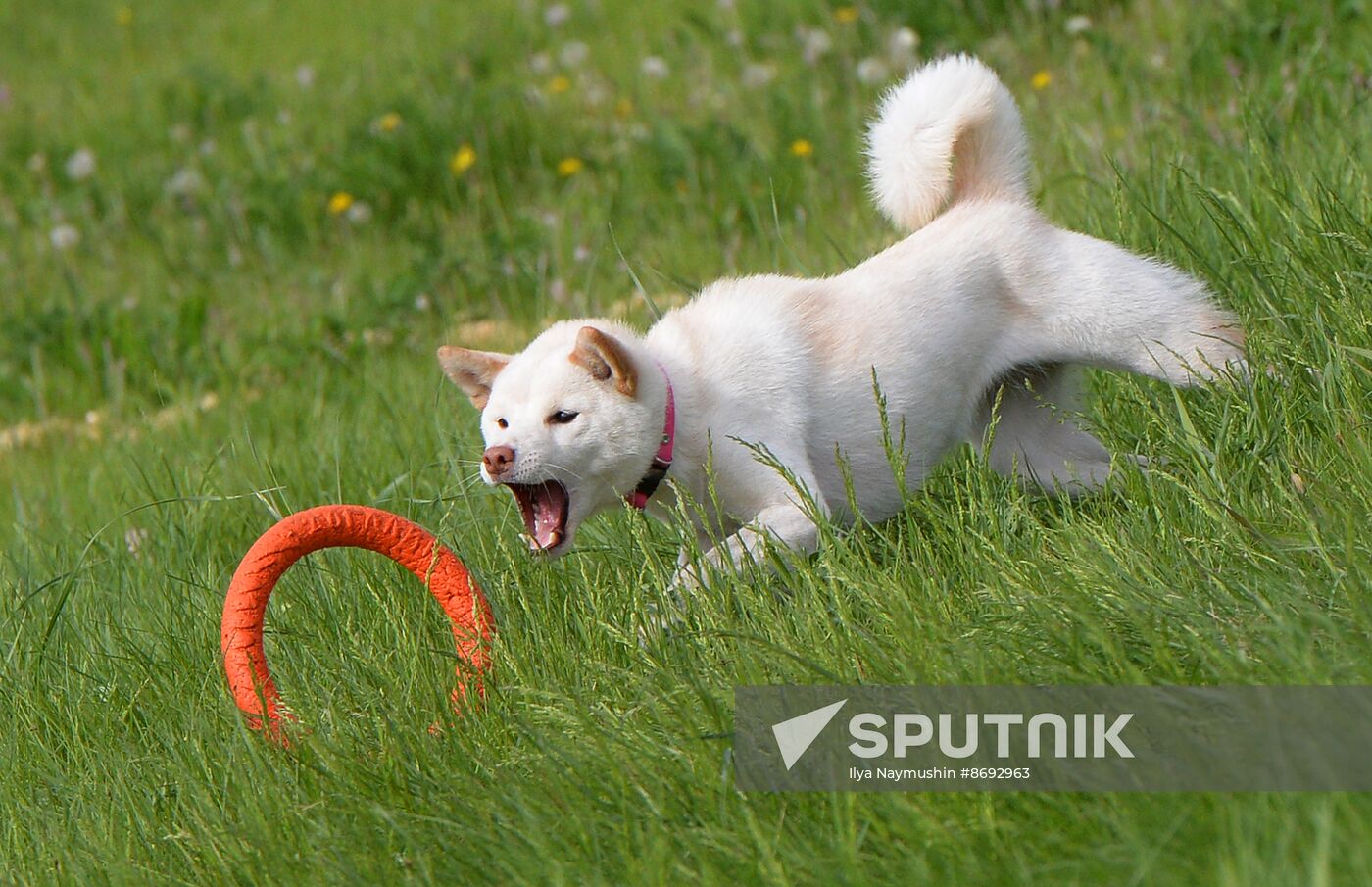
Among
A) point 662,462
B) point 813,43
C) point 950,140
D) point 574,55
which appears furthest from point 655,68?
point 662,462

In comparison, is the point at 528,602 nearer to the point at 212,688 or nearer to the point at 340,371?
the point at 212,688

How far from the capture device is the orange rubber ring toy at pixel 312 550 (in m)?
2.97

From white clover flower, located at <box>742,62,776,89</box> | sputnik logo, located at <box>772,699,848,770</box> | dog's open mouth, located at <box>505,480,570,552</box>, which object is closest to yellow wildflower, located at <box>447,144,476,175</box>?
white clover flower, located at <box>742,62,776,89</box>

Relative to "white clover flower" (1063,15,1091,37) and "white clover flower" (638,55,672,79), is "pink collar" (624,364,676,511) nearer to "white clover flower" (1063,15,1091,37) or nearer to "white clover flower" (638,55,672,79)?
"white clover flower" (1063,15,1091,37)

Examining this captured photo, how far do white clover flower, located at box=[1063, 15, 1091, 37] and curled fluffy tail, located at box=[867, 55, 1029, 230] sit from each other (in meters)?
2.79

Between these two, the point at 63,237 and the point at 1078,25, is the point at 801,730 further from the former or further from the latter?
the point at 63,237

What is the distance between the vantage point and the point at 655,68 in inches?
299

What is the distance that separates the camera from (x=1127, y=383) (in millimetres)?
3805

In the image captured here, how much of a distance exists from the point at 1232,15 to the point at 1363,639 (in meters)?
4.32

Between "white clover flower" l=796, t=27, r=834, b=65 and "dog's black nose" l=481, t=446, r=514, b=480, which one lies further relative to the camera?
"white clover flower" l=796, t=27, r=834, b=65

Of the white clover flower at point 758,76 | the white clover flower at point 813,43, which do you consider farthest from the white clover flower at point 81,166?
the white clover flower at point 813,43

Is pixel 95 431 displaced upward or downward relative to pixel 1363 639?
downward

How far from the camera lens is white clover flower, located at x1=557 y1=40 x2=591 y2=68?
8.38 m

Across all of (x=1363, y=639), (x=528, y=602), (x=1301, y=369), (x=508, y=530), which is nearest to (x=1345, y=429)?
(x=1301, y=369)
